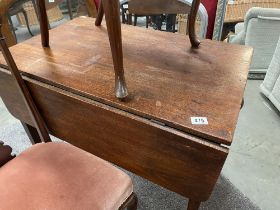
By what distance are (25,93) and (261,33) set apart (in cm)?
162

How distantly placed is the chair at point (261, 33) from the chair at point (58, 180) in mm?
1505

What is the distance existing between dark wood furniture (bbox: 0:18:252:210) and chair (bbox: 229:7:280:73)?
0.95m

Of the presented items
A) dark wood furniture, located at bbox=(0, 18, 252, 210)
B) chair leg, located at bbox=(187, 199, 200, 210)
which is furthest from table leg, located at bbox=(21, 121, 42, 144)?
chair leg, located at bbox=(187, 199, 200, 210)

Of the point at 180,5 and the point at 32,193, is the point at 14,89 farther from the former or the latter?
the point at 180,5

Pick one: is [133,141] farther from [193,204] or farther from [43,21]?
[43,21]

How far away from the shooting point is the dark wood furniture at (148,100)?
63 centimetres

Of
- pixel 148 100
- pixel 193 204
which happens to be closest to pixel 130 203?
pixel 193 204

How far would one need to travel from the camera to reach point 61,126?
900 millimetres

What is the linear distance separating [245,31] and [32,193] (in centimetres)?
176

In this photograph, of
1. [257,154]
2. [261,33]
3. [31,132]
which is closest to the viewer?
[31,132]

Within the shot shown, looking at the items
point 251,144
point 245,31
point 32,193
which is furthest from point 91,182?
point 245,31

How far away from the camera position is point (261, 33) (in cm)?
176

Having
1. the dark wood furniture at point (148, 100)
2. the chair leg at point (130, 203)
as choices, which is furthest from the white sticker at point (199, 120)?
the chair leg at point (130, 203)

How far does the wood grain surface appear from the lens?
2.02 ft
